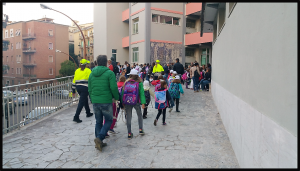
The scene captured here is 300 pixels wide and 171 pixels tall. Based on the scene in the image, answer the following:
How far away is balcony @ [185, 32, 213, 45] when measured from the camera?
80.9 feet

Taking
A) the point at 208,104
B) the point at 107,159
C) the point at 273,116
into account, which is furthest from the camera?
the point at 208,104

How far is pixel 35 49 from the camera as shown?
56719 millimetres

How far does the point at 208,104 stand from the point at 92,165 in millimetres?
7209

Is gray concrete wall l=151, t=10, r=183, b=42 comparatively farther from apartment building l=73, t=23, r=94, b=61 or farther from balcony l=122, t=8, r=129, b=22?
Result: apartment building l=73, t=23, r=94, b=61

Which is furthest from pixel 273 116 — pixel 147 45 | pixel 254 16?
pixel 147 45

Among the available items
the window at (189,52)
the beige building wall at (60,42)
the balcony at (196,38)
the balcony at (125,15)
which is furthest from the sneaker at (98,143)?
the beige building wall at (60,42)

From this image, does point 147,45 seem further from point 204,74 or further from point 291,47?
point 291,47

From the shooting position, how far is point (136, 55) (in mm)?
27562

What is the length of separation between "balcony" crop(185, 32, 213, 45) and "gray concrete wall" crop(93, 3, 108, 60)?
11.0 metres

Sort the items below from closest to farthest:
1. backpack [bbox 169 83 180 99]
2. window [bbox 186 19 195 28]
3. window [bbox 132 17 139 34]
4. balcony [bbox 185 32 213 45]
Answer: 1. backpack [bbox 169 83 180 99]
2. balcony [bbox 185 32 213 45]
3. window [bbox 132 17 139 34]
4. window [bbox 186 19 195 28]

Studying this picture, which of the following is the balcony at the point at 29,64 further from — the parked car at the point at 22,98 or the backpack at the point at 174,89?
the backpack at the point at 174,89

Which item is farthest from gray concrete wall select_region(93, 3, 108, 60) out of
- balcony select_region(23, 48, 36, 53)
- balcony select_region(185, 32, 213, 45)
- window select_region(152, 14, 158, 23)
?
balcony select_region(23, 48, 36, 53)

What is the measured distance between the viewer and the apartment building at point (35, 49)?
56.4 m

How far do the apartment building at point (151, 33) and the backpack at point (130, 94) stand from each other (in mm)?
20354
